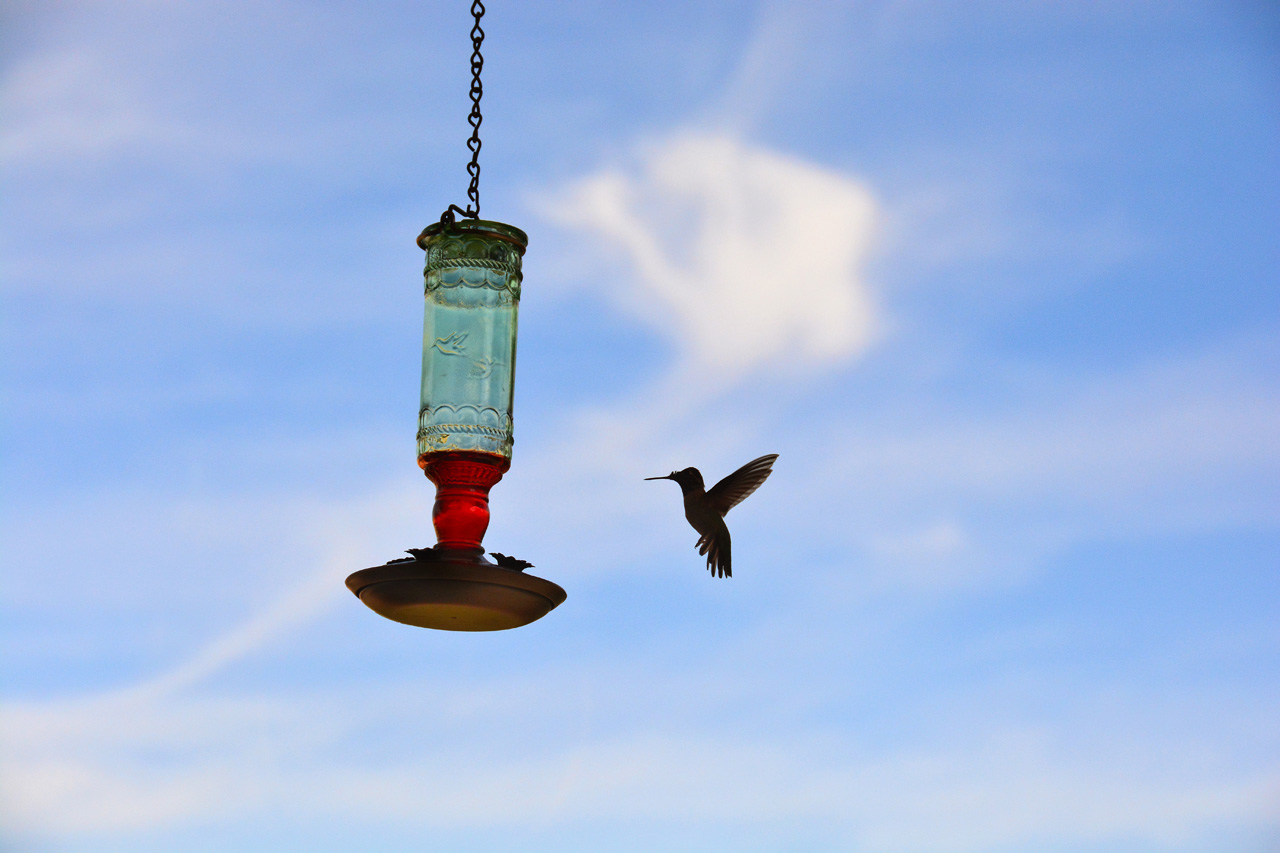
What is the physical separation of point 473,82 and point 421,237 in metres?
0.82

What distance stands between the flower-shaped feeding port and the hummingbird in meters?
1.08

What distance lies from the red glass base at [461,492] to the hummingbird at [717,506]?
109 centimetres

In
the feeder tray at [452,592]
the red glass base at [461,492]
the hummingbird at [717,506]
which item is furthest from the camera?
the hummingbird at [717,506]

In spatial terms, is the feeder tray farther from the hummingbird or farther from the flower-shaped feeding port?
the hummingbird

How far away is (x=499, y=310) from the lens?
6152 mm

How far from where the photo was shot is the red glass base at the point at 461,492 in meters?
5.73

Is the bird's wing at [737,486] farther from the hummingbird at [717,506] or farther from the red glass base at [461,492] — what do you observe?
the red glass base at [461,492]

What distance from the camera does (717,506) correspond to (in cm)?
675

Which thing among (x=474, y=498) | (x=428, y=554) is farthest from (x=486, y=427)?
(x=428, y=554)

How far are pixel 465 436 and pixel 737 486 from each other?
4.78 feet

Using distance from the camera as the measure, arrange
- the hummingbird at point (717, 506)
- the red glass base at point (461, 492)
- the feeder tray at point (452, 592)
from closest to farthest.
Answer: the feeder tray at point (452, 592), the red glass base at point (461, 492), the hummingbird at point (717, 506)

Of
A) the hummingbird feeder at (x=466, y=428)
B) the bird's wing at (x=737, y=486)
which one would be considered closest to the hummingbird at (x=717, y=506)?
the bird's wing at (x=737, y=486)

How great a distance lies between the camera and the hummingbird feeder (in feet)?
17.5

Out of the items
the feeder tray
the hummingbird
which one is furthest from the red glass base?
the hummingbird
